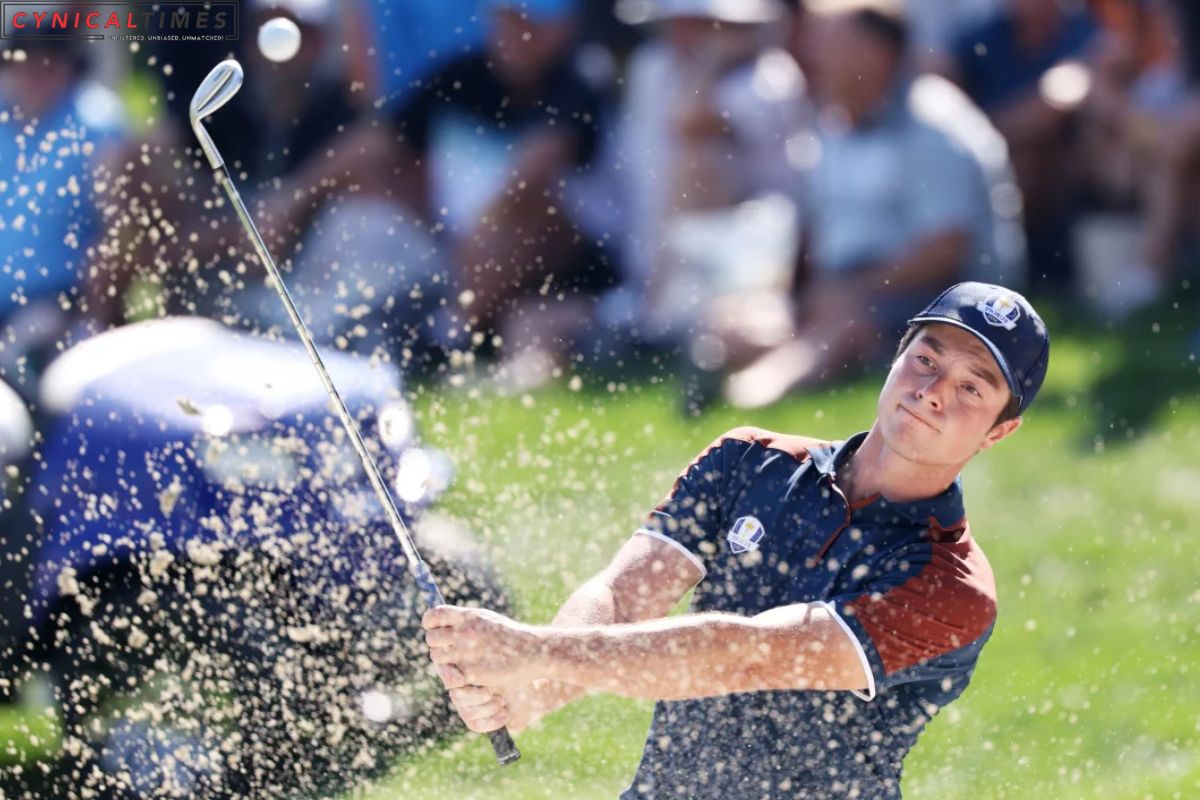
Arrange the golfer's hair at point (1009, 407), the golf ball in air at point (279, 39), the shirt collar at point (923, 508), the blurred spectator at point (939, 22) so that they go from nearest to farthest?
the shirt collar at point (923, 508)
the golfer's hair at point (1009, 407)
the golf ball in air at point (279, 39)
the blurred spectator at point (939, 22)

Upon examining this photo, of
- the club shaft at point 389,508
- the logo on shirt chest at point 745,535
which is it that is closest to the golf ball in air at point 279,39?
the club shaft at point 389,508

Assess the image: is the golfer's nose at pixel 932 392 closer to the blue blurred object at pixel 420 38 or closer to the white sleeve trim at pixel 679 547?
the white sleeve trim at pixel 679 547

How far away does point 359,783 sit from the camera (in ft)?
16.5

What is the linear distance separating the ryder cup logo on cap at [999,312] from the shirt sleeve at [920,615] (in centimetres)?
41

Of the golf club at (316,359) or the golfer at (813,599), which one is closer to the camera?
the golfer at (813,599)

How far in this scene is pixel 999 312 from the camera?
3621 mm

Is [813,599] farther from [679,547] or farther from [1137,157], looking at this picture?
[1137,157]

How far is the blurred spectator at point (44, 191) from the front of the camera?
7879mm

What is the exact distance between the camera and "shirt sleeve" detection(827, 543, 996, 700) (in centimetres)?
342

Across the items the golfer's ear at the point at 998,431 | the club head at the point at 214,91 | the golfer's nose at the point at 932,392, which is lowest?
the golfer's ear at the point at 998,431

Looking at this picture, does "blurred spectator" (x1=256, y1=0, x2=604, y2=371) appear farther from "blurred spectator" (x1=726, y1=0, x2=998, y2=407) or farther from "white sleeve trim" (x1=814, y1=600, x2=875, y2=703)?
"white sleeve trim" (x1=814, y1=600, x2=875, y2=703)

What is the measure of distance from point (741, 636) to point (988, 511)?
392 centimetres

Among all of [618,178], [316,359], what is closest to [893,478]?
[316,359]

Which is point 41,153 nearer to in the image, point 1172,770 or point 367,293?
point 367,293
